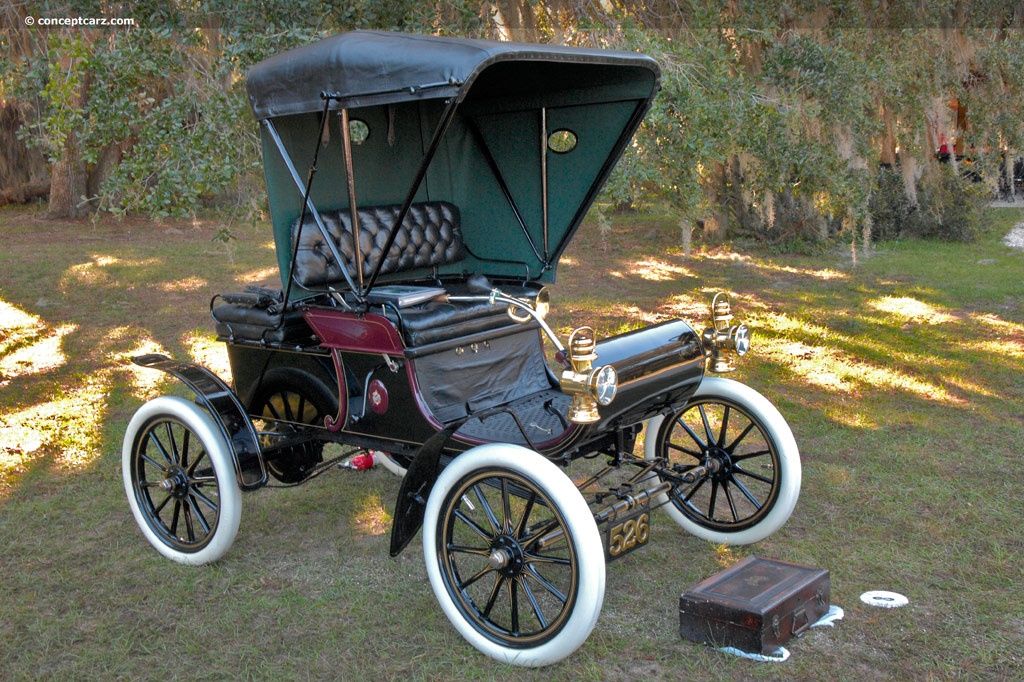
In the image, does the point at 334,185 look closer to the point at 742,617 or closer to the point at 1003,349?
the point at 742,617

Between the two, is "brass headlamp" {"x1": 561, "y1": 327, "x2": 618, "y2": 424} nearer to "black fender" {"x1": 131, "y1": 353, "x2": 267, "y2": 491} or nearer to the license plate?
the license plate

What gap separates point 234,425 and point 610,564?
1716 mm

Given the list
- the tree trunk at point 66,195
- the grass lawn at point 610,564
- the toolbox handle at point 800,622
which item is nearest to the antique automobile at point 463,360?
the grass lawn at point 610,564

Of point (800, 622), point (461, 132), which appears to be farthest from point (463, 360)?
point (800, 622)

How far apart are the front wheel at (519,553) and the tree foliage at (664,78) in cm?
317

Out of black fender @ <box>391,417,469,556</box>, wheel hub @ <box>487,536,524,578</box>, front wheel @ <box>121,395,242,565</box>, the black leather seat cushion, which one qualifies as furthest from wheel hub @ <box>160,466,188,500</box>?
wheel hub @ <box>487,536,524,578</box>

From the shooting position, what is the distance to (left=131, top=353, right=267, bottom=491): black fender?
391 centimetres

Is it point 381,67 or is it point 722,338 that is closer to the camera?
point 381,67

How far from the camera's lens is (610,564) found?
12.6ft

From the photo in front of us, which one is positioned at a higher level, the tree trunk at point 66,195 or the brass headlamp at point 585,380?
the tree trunk at point 66,195

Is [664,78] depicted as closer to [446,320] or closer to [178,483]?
[446,320]

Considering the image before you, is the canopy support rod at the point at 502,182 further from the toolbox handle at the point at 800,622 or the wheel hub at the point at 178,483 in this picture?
the toolbox handle at the point at 800,622

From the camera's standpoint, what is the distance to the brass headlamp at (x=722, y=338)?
3805mm

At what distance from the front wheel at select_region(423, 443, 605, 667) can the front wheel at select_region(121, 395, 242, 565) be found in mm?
1049
